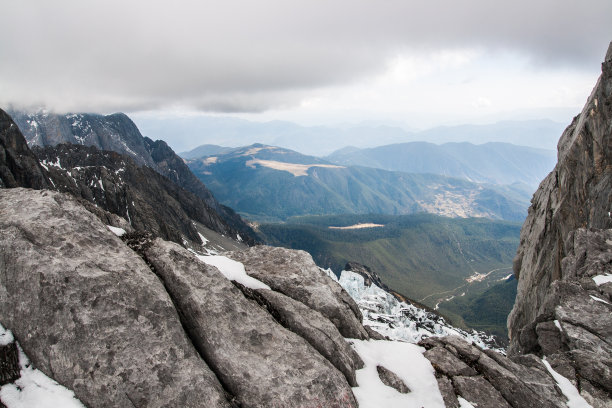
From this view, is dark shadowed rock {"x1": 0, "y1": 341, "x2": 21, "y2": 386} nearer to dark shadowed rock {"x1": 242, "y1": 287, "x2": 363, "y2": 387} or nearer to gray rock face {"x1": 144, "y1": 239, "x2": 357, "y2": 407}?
gray rock face {"x1": 144, "y1": 239, "x2": 357, "y2": 407}

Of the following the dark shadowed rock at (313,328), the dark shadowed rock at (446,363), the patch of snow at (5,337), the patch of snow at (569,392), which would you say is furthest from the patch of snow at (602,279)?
the patch of snow at (5,337)

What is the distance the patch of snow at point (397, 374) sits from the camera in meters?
15.5

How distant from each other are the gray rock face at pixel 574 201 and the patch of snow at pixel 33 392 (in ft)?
136

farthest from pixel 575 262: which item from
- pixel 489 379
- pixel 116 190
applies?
pixel 116 190

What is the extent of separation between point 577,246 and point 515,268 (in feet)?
97.0

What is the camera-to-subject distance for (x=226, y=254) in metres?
24.9

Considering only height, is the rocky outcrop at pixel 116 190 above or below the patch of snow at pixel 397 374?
below

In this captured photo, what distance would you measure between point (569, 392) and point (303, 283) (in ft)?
52.9

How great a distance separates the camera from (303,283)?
21.1m

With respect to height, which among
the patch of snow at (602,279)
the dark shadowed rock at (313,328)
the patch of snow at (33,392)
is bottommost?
the patch of snow at (602,279)

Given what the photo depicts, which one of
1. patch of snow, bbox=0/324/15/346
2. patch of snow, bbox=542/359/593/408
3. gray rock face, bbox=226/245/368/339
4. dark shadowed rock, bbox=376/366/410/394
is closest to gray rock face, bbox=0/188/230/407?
patch of snow, bbox=0/324/15/346

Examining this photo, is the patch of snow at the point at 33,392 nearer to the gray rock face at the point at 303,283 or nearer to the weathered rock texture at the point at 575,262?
the gray rock face at the point at 303,283

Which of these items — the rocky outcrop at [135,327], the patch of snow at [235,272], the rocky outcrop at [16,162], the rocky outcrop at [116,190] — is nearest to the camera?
the rocky outcrop at [135,327]

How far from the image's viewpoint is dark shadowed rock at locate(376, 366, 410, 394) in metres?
16.7
